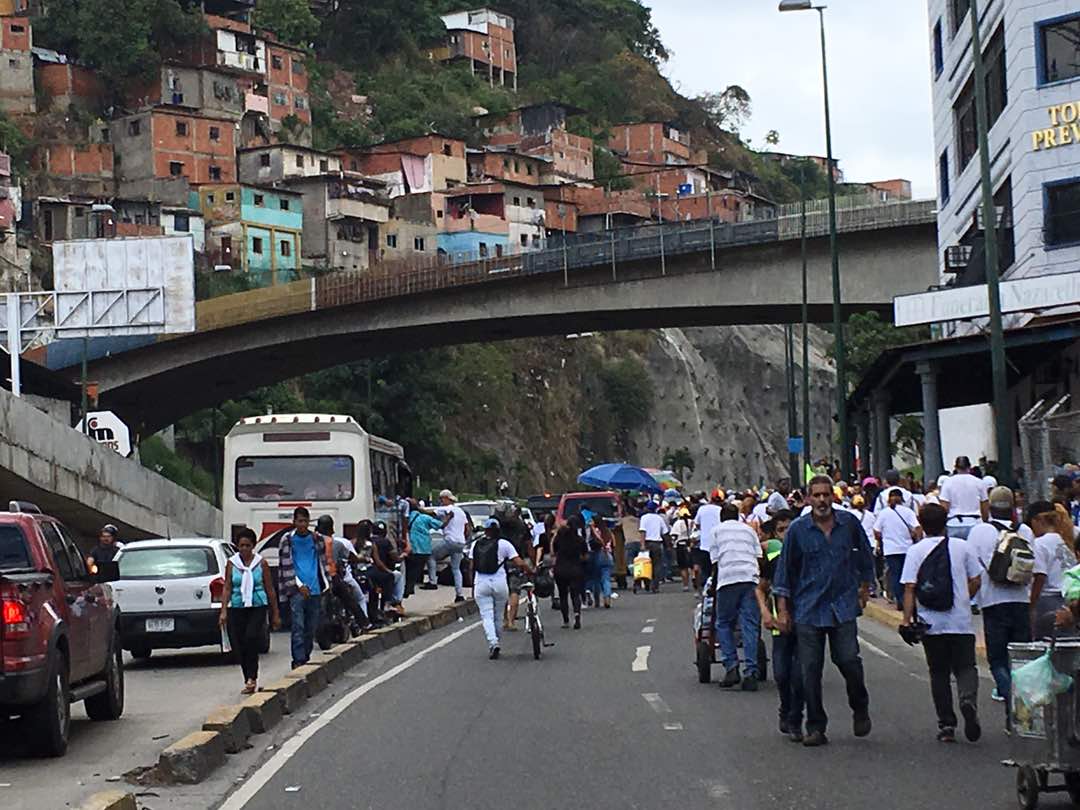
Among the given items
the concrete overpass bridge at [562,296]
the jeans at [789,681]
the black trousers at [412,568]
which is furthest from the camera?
the concrete overpass bridge at [562,296]

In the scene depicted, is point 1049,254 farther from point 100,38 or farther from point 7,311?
point 100,38

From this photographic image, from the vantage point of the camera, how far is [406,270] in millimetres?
62281

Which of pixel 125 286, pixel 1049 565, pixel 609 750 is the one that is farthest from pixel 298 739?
pixel 125 286

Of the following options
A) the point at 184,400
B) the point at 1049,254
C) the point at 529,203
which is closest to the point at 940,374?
the point at 1049,254

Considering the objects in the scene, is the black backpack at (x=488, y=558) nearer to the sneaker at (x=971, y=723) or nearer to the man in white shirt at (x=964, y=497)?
the man in white shirt at (x=964, y=497)

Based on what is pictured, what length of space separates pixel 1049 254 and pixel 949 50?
44.2ft

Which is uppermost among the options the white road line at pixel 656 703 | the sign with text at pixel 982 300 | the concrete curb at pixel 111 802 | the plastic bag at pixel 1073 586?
the sign with text at pixel 982 300

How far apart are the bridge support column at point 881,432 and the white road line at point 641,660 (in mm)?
26490

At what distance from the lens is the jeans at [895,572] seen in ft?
83.8

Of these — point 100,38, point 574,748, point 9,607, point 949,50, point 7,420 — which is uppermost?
point 100,38

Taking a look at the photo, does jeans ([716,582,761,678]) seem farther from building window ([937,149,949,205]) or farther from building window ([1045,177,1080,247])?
building window ([937,149,949,205])

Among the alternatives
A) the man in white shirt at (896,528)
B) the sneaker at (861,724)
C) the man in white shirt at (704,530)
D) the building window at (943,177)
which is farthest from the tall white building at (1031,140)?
the sneaker at (861,724)

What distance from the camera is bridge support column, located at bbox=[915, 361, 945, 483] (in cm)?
3938

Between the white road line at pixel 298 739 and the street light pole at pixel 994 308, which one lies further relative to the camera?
the street light pole at pixel 994 308
